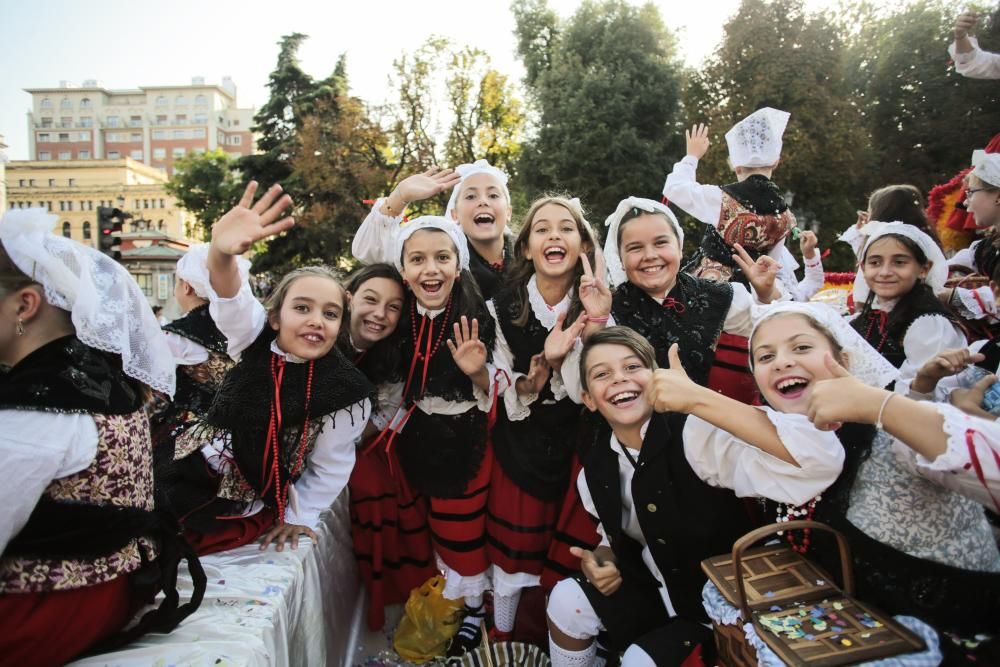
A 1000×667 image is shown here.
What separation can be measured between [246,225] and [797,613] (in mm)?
2215

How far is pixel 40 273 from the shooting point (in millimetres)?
1577

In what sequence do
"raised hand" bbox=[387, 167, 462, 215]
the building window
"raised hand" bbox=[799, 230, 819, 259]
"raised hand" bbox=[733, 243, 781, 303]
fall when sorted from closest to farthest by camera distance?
"raised hand" bbox=[733, 243, 781, 303] → "raised hand" bbox=[387, 167, 462, 215] → "raised hand" bbox=[799, 230, 819, 259] → the building window

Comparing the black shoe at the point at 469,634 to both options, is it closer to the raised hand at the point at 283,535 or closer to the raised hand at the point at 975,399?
the raised hand at the point at 283,535

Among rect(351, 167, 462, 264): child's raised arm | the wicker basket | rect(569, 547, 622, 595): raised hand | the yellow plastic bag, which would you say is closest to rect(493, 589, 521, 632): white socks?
the yellow plastic bag

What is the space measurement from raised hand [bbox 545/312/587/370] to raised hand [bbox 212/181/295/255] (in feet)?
3.89

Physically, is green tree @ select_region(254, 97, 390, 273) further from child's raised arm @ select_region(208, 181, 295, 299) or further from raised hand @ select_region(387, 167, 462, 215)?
child's raised arm @ select_region(208, 181, 295, 299)

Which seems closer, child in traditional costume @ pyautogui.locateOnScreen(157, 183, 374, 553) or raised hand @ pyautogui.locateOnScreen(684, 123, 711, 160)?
child in traditional costume @ pyautogui.locateOnScreen(157, 183, 374, 553)

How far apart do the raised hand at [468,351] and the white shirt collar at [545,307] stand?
1.06 ft

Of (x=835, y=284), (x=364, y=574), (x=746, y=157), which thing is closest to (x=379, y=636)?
(x=364, y=574)

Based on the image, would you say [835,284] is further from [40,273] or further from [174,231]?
[174,231]

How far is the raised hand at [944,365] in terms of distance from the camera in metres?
2.13

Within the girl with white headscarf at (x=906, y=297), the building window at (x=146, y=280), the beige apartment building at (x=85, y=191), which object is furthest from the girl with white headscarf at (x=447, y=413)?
the beige apartment building at (x=85, y=191)

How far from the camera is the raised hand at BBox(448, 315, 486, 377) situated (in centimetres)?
264

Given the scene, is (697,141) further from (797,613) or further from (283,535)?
(283,535)
